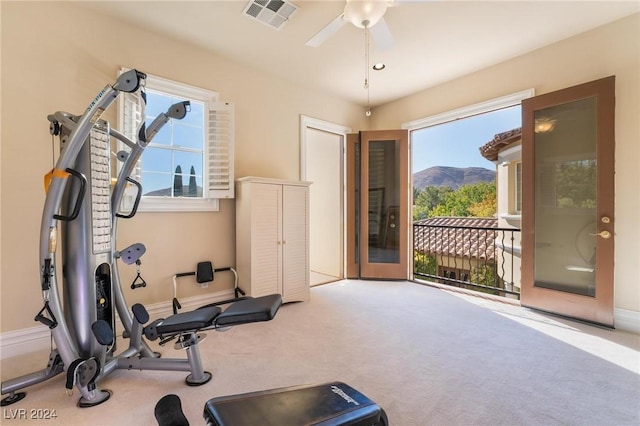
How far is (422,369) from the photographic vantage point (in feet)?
6.59

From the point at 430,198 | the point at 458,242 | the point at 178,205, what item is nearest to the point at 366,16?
the point at 178,205

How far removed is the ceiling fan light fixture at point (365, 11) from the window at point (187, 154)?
177 centimetres

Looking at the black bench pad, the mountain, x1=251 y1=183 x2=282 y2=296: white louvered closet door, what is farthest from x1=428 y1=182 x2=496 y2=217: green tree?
the black bench pad

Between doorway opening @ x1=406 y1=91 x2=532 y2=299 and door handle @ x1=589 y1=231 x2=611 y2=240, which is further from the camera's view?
doorway opening @ x1=406 y1=91 x2=532 y2=299

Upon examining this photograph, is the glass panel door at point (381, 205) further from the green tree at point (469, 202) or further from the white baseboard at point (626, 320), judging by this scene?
the green tree at point (469, 202)

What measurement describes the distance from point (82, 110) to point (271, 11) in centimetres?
195

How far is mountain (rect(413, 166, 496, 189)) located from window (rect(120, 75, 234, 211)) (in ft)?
20.2

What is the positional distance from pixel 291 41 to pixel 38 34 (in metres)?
2.20

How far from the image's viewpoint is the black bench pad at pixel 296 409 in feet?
3.50

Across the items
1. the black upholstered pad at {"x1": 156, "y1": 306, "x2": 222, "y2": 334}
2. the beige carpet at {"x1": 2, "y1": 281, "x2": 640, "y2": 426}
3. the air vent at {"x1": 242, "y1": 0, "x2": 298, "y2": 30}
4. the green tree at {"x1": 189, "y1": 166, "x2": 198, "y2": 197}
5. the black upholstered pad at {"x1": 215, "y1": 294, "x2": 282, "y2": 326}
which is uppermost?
the air vent at {"x1": 242, "y1": 0, "x2": 298, "y2": 30}

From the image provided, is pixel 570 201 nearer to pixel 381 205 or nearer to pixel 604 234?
pixel 604 234

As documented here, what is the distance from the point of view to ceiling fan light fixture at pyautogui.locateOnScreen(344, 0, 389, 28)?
2.06m

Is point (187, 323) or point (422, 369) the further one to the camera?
point (422, 369)

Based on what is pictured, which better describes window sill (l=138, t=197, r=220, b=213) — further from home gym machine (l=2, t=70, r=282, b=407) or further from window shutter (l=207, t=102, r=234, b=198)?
home gym machine (l=2, t=70, r=282, b=407)
